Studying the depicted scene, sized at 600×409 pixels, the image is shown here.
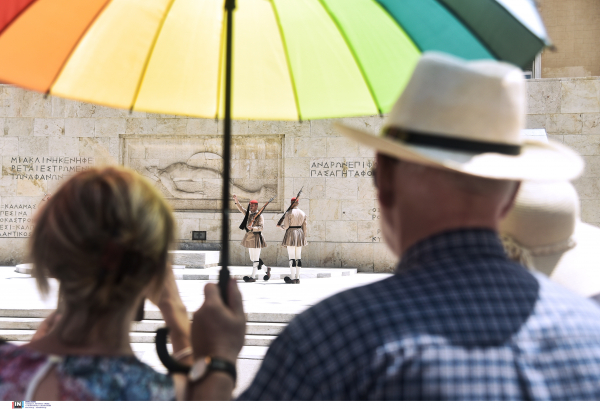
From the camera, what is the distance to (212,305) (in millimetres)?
1384

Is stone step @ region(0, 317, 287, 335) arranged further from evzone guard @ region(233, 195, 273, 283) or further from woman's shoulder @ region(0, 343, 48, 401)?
woman's shoulder @ region(0, 343, 48, 401)

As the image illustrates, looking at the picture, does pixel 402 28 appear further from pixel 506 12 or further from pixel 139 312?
pixel 139 312

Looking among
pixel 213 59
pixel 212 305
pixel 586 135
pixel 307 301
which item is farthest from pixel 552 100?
pixel 212 305

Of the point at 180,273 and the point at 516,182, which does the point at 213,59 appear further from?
the point at 180,273

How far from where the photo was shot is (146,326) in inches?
283

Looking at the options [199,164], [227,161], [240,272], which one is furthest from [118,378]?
[199,164]

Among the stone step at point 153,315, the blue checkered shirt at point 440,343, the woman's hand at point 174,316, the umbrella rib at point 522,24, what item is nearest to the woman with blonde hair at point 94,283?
the woman's hand at point 174,316

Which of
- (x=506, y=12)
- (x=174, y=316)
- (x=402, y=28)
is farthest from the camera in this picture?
(x=402, y=28)

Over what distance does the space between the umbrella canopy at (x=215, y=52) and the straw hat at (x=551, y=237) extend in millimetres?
670

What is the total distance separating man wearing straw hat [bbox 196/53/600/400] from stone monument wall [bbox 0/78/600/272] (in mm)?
14205

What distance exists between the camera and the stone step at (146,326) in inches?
282

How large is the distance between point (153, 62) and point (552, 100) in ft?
48.2

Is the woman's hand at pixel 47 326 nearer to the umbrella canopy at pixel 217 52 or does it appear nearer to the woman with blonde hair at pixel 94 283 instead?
the woman with blonde hair at pixel 94 283

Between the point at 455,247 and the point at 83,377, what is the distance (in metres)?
0.78
